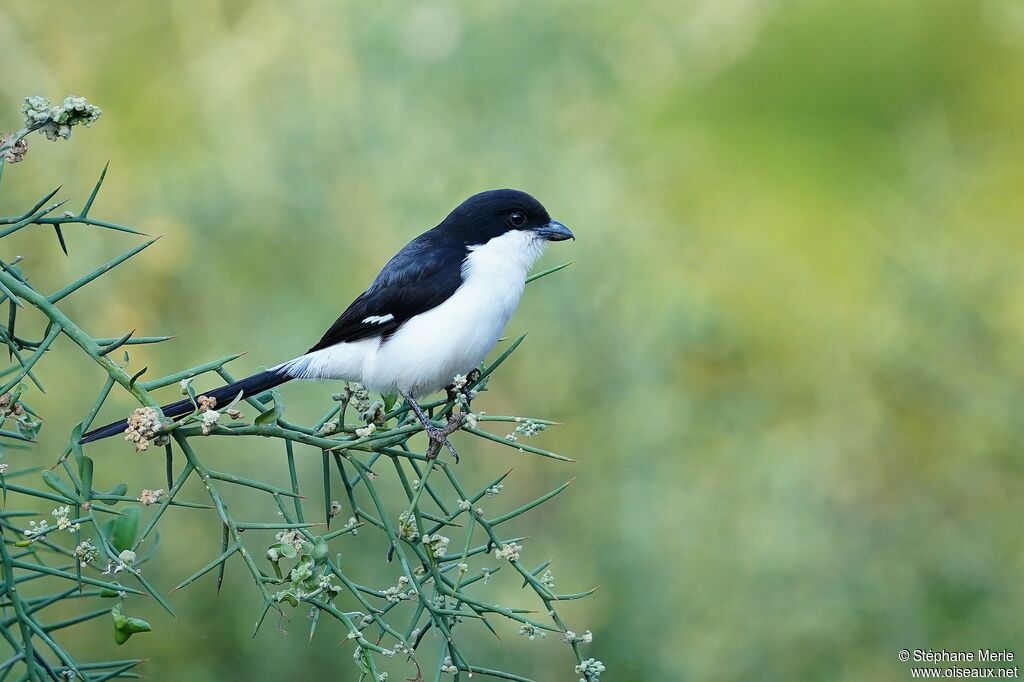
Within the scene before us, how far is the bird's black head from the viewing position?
12.7ft

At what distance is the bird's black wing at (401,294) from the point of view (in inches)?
138

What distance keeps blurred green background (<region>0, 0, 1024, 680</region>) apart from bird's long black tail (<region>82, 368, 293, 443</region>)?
877mm

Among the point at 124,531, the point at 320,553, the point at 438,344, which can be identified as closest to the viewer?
the point at 320,553

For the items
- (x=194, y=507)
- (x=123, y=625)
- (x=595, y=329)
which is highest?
(x=595, y=329)

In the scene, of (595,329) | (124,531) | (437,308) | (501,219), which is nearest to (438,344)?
(437,308)

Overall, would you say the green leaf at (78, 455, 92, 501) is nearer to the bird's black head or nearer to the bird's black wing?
the bird's black wing

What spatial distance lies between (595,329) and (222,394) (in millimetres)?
2008

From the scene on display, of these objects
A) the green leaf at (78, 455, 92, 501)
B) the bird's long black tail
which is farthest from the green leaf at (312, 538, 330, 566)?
the bird's long black tail

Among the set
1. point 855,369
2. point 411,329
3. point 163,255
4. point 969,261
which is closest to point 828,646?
point 855,369

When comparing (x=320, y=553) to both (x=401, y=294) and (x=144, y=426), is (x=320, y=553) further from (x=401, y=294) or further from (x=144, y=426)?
(x=401, y=294)

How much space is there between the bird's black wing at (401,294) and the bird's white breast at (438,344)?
3cm

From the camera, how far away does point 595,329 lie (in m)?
4.46

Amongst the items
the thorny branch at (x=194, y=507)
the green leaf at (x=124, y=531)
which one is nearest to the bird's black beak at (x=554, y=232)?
the thorny branch at (x=194, y=507)

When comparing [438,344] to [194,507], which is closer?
[194,507]
